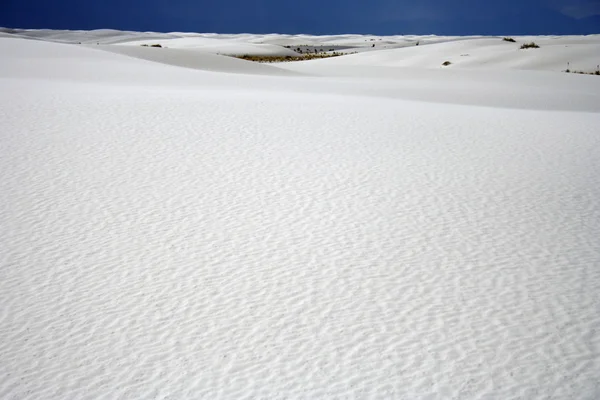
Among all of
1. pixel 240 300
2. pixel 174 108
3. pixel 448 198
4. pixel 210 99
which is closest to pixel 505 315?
pixel 240 300

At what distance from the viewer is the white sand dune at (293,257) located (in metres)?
3.25

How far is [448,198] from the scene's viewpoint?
590cm

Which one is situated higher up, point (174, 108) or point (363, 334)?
point (174, 108)

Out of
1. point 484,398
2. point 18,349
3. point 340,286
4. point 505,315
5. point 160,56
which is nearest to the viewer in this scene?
point 484,398

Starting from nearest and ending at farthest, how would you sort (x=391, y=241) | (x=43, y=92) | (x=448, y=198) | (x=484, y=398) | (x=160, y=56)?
(x=484, y=398) < (x=391, y=241) < (x=448, y=198) < (x=43, y=92) < (x=160, y=56)

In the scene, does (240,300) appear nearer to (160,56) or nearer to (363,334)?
(363,334)

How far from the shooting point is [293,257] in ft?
15.0

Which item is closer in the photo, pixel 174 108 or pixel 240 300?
pixel 240 300

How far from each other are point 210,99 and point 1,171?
17.9ft

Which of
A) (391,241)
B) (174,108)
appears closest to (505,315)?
(391,241)

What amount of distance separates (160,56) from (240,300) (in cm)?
2277

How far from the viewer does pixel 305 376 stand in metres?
3.19

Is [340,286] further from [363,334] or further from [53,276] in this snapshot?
[53,276]

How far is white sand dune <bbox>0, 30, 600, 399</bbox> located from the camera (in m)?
3.25
